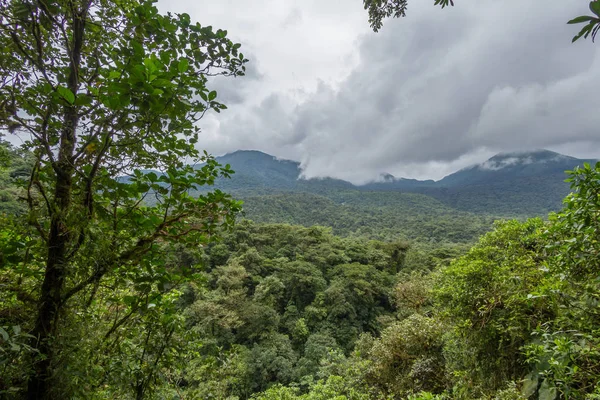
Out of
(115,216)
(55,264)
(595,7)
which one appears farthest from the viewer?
(115,216)

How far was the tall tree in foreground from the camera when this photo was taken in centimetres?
113

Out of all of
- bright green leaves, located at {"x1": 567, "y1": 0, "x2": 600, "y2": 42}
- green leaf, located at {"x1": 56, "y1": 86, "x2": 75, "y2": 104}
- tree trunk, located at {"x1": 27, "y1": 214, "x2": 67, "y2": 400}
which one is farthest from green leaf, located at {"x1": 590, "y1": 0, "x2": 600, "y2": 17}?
tree trunk, located at {"x1": 27, "y1": 214, "x2": 67, "y2": 400}

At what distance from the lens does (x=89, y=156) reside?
1.35m

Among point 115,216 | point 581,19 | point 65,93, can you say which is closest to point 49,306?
point 115,216

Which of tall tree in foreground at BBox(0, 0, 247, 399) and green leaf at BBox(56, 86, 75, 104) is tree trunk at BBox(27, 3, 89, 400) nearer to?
tall tree in foreground at BBox(0, 0, 247, 399)

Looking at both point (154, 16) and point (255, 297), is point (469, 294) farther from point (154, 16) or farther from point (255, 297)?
point (255, 297)

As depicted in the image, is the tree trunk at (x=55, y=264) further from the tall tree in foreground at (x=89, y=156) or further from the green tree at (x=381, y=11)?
the green tree at (x=381, y=11)

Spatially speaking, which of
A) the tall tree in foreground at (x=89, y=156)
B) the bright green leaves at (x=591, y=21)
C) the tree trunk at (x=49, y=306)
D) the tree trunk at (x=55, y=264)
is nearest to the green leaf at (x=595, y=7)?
the bright green leaves at (x=591, y=21)

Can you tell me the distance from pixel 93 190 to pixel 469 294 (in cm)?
518

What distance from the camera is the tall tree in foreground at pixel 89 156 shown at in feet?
3.72

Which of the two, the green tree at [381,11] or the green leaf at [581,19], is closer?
the green leaf at [581,19]

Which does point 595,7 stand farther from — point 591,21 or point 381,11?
point 381,11

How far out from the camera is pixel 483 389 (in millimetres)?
4387

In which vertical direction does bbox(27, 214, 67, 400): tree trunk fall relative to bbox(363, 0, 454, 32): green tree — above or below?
below
